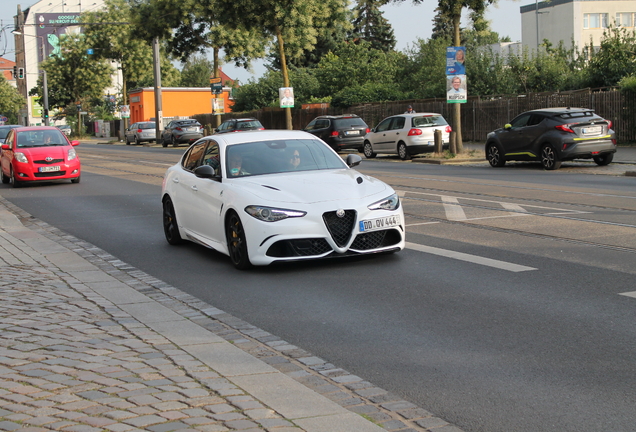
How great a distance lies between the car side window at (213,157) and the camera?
964cm

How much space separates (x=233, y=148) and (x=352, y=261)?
1.96m

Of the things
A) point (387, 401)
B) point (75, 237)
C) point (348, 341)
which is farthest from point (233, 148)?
point (387, 401)

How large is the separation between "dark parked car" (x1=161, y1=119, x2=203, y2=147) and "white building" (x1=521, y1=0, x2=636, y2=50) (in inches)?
1642

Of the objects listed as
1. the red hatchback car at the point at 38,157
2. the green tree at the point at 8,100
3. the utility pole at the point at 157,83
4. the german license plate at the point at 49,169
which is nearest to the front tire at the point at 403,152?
the red hatchback car at the point at 38,157

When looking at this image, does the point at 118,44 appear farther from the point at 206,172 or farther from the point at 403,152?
the point at 206,172

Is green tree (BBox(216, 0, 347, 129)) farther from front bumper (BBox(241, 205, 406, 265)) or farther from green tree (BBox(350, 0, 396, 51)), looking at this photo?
green tree (BBox(350, 0, 396, 51))

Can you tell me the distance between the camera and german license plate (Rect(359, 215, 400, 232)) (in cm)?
855

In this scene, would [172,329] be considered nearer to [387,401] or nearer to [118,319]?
[118,319]

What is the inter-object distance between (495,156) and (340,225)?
16.9 meters

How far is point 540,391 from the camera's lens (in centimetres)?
470

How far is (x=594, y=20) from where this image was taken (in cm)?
8331

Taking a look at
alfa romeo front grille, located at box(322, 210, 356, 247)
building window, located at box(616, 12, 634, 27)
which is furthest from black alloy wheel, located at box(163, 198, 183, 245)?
building window, located at box(616, 12, 634, 27)

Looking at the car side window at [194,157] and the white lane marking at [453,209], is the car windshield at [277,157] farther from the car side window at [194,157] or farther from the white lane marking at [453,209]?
the white lane marking at [453,209]

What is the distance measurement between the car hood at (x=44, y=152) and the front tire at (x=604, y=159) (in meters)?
14.1
